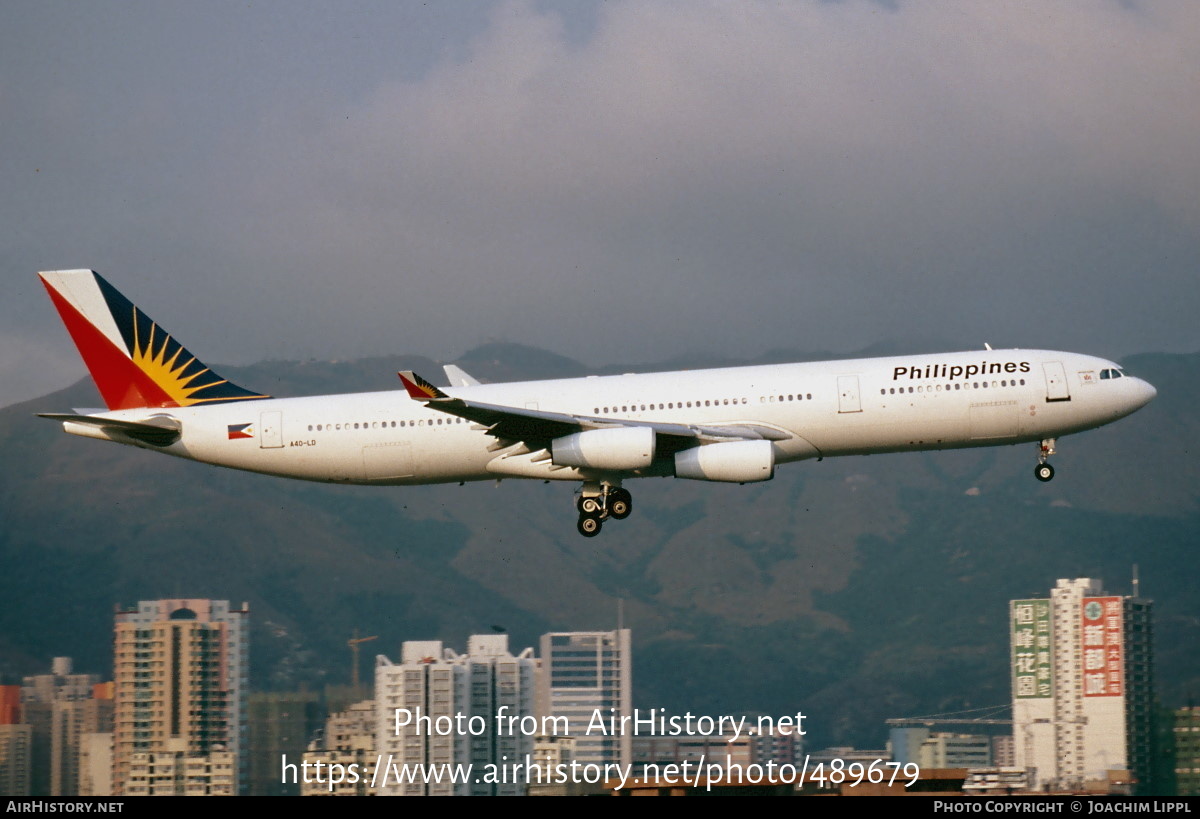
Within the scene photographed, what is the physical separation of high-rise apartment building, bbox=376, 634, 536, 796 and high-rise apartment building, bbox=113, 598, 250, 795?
412 inches

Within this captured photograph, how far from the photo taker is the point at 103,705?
8919 cm

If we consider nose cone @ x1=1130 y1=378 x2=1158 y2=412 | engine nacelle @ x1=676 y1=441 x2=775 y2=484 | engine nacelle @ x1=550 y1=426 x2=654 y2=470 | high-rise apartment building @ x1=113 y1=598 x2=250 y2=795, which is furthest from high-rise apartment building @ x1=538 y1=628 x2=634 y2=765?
nose cone @ x1=1130 y1=378 x2=1158 y2=412

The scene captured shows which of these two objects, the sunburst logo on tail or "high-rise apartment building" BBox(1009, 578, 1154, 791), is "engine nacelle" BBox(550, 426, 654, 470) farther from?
"high-rise apartment building" BBox(1009, 578, 1154, 791)

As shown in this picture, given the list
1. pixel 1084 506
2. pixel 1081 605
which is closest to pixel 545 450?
pixel 1081 605

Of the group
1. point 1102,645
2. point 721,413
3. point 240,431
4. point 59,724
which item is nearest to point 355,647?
point 59,724

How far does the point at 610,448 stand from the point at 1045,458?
13.2 metres

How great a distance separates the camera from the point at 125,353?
46.7 meters

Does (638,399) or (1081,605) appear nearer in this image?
(638,399)

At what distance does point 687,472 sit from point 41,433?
149 metres

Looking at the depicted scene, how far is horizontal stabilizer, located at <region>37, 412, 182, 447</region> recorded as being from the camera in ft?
143

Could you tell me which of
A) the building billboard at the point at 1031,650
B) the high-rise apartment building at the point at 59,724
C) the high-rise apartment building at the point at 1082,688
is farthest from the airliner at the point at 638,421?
the building billboard at the point at 1031,650

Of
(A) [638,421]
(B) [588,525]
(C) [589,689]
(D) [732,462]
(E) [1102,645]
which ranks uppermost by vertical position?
(A) [638,421]

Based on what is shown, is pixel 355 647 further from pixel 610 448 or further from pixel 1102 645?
pixel 610 448
